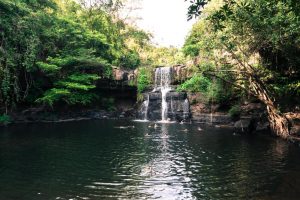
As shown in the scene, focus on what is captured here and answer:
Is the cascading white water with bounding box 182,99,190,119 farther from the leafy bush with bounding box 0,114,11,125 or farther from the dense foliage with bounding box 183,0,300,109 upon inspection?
the leafy bush with bounding box 0,114,11,125

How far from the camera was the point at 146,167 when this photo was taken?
14672 millimetres

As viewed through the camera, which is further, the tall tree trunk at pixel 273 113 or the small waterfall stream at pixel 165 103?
the small waterfall stream at pixel 165 103

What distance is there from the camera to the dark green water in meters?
11.2

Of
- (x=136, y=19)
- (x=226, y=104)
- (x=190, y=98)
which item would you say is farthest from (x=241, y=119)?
(x=136, y=19)

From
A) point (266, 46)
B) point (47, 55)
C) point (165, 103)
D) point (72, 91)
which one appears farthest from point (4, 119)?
point (266, 46)

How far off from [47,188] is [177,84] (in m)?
30.2

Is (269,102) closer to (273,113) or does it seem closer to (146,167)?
(273,113)

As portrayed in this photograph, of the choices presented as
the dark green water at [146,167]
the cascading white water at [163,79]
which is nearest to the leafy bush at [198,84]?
the cascading white water at [163,79]

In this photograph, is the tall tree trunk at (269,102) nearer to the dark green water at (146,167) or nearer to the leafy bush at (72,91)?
the dark green water at (146,167)

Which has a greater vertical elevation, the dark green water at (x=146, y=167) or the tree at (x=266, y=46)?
the tree at (x=266, y=46)

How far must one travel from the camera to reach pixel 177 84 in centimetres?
4038

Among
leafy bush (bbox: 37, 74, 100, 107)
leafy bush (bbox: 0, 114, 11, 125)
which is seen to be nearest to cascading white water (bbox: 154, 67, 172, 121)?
leafy bush (bbox: 37, 74, 100, 107)

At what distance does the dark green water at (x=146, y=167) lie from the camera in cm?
1120

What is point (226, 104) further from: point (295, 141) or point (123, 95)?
point (123, 95)
